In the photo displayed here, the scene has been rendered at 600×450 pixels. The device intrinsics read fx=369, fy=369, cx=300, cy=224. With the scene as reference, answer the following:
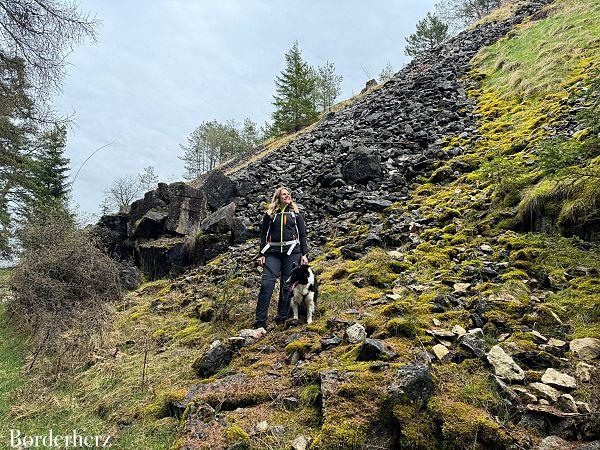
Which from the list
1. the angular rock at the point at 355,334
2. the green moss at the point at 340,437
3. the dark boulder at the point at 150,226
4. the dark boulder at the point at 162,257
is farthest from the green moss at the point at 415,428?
the dark boulder at the point at 150,226

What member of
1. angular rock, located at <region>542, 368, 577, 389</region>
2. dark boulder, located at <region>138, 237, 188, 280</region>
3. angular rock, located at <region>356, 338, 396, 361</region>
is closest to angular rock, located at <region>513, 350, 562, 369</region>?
angular rock, located at <region>542, 368, 577, 389</region>

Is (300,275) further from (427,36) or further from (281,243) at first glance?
(427,36)

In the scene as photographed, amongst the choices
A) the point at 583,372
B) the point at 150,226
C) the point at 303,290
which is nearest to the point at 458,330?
the point at 583,372

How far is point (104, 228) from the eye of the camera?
1207cm

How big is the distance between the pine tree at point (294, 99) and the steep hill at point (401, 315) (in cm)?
2468

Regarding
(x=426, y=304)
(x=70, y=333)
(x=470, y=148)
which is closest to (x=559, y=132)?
(x=470, y=148)

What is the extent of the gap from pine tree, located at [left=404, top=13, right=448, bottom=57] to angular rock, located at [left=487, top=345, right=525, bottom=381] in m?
39.4

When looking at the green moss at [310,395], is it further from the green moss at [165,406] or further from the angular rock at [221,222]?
the angular rock at [221,222]

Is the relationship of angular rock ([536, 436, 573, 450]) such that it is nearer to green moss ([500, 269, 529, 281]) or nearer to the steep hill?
the steep hill

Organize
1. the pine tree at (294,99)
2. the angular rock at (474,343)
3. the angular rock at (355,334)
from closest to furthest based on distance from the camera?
the angular rock at (474,343)
the angular rock at (355,334)
the pine tree at (294,99)

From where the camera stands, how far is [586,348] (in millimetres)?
3262

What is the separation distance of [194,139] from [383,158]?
40165 mm

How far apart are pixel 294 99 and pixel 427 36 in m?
15.5

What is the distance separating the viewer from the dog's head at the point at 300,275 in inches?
211
